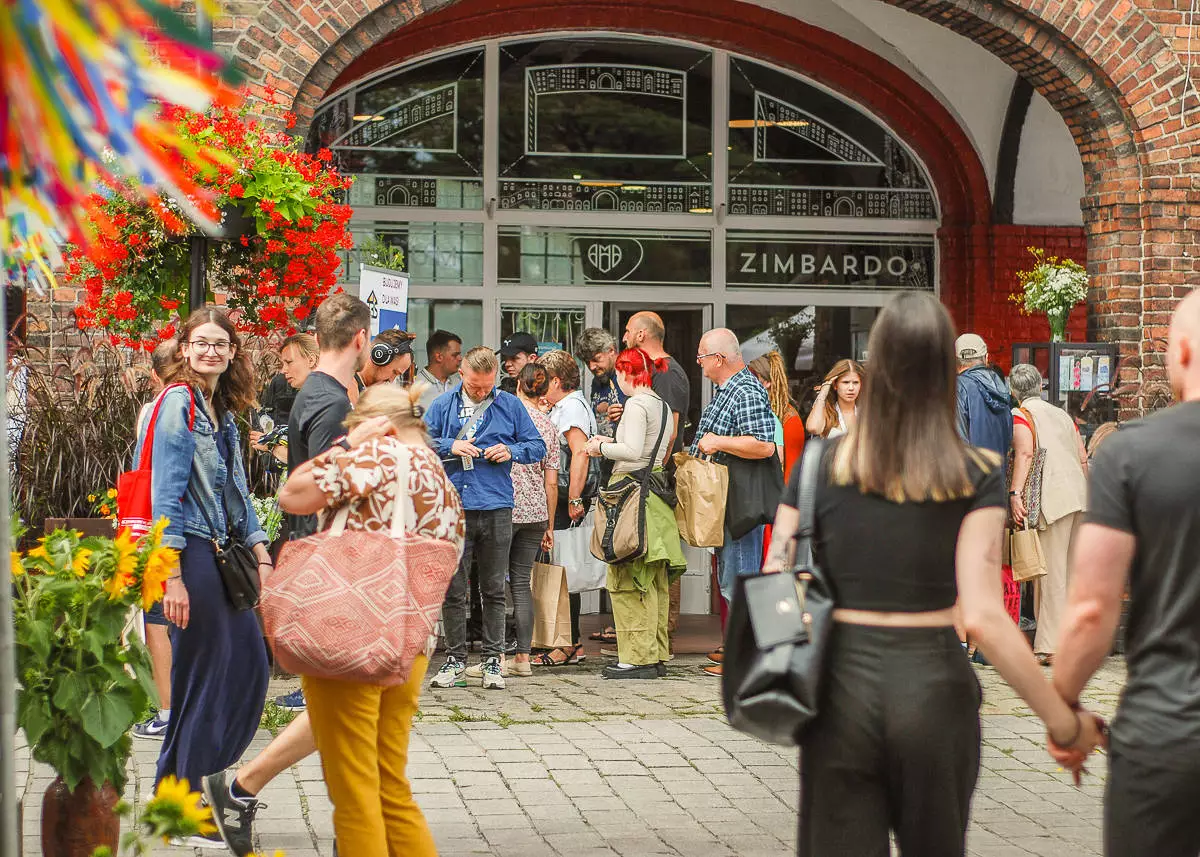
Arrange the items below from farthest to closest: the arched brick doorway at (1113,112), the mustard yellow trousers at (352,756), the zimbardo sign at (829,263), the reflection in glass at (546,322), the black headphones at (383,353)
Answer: the zimbardo sign at (829,263) → the reflection in glass at (546,322) → the arched brick doorway at (1113,112) → the black headphones at (383,353) → the mustard yellow trousers at (352,756)

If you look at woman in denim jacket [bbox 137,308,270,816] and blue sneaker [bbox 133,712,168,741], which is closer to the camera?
woman in denim jacket [bbox 137,308,270,816]

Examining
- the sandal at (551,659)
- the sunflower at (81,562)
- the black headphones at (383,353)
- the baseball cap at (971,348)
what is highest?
the baseball cap at (971,348)

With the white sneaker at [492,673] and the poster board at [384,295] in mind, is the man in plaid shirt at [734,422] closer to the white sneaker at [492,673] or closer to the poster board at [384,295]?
the white sneaker at [492,673]

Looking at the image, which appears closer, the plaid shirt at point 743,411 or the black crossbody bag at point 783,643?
the black crossbody bag at point 783,643

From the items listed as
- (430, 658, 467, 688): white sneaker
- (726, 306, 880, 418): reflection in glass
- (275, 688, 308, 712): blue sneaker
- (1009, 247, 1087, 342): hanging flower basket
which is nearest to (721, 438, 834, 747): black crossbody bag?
(275, 688, 308, 712): blue sneaker

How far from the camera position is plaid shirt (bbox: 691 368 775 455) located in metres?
8.47

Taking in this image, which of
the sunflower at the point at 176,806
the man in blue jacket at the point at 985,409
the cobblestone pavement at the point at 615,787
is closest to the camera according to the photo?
the sunflower at the point at 176,806

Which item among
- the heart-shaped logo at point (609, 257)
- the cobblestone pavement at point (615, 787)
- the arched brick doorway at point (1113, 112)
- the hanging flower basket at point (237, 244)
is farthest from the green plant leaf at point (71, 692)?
the heart-shaped logo at point (609, 257)

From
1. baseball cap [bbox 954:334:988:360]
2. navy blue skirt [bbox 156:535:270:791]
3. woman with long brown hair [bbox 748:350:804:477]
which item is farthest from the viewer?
woman with long brown hair [bbox 748:350:804:477]

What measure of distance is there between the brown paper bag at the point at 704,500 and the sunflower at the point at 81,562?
477 cm

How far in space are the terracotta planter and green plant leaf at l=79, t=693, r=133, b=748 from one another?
0.81 ft

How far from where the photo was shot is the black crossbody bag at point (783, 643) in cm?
312

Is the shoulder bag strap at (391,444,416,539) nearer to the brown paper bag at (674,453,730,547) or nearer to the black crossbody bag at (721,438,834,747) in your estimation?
the black crossbody bag at (721,438,834,747)

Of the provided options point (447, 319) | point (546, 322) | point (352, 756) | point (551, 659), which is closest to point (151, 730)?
point (551, 659)
